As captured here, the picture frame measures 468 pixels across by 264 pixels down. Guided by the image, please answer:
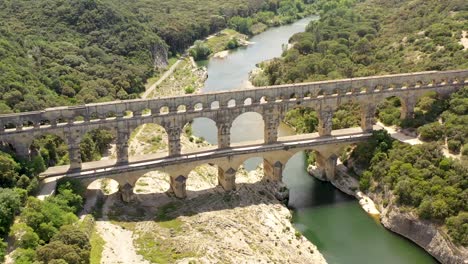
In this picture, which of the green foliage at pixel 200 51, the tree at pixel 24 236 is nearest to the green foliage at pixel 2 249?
the tree at pixel 24 236

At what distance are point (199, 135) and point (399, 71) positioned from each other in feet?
87.2

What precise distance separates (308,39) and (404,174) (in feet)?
164

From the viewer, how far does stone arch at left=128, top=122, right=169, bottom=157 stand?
59513 millimetres

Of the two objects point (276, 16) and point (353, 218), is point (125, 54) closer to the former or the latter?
point (353, 218)

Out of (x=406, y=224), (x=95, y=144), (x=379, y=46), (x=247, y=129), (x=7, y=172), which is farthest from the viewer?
(x=379, y=46)

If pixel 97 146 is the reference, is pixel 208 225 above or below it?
below

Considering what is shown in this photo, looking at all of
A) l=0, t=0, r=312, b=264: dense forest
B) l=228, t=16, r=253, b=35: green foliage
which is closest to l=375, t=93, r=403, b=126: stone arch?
l=0, t=0, r=312, b=264: dense forest

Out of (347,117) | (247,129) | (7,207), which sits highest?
(347,117)

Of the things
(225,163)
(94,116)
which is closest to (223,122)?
(225,163)

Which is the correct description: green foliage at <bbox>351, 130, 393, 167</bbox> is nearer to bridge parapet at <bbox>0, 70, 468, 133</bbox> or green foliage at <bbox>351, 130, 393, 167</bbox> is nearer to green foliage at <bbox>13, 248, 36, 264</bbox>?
bridge parapet at <bbox>0, 70, 468, 133</bbox>

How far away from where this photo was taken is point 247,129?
6969 centimetres

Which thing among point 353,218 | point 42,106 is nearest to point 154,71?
point 42,106

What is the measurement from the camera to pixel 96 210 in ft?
154

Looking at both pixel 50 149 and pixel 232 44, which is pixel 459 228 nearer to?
pixel 50 149
